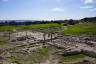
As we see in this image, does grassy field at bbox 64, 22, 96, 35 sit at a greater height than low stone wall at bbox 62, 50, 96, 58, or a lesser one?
greater

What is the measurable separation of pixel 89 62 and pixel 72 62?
1.95 m

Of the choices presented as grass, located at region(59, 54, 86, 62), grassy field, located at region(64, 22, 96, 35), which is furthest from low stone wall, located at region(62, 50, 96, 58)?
grassy field, located at region(64, 22, 96, 35)

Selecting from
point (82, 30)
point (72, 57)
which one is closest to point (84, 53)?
point (72, 57)

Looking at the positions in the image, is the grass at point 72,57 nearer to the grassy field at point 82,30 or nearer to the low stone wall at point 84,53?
the low stone wall at point 84,53

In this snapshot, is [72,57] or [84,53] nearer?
[72,57]

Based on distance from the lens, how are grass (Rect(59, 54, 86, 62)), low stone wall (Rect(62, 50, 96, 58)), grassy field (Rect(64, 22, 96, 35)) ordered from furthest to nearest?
grassy field (Rect(64, 22, 96, 35)) < low stone wall (Rect(62, 50, 96, 58)) < grass (Rect(59, 54, 86, 62))

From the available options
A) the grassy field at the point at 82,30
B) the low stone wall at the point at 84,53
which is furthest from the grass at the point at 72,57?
the grassy field at the point at 82,30

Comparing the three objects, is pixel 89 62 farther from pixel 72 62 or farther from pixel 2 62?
pixel 2 62

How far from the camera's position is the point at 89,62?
1398 cm

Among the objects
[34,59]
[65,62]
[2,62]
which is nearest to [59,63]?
[65,62]

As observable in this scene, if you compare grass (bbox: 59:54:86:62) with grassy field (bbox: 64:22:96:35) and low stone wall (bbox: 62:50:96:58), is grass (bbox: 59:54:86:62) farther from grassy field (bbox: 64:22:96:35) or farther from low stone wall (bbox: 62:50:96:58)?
grassy field (bbox: 64:22:96:35)

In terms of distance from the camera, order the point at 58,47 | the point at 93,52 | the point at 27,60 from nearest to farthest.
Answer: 1. the point at 27,60
2. the point at 93,52
3. the point at 58,47

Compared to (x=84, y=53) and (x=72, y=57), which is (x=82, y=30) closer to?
(x=84, y=53)

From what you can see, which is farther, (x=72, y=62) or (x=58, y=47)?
(x=58, y=47)
